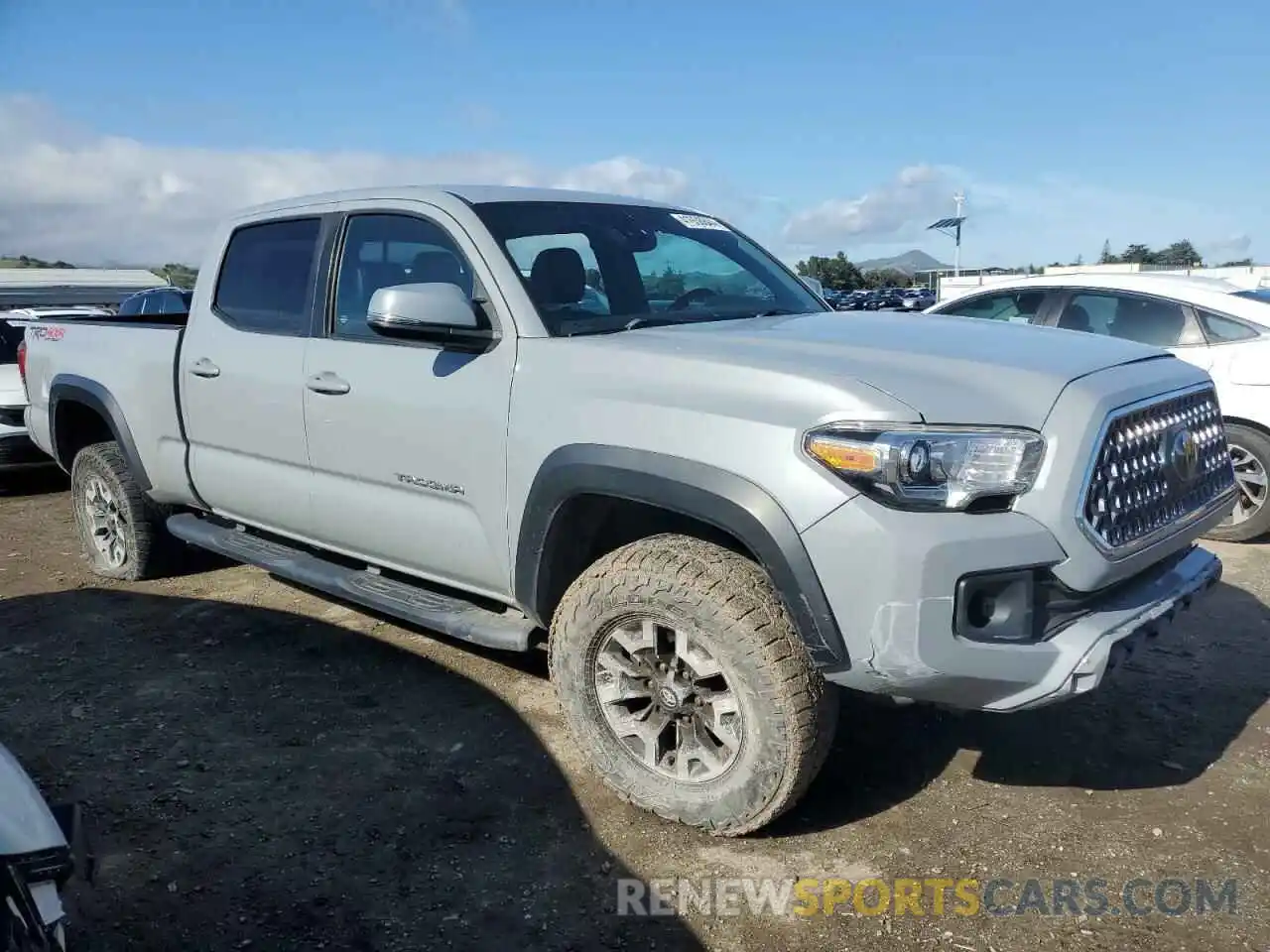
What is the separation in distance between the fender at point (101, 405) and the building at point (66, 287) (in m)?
6.14

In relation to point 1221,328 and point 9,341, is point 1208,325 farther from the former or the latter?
point 9,341

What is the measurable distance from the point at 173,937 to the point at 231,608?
2772 mm

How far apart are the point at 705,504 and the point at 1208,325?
202 inches

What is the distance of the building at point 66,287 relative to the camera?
11.4 meters

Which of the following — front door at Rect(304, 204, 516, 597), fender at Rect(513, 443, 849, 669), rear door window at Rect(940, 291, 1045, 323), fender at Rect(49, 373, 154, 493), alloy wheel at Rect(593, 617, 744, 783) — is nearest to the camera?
fender at Rect(513, 443, 849, 669)

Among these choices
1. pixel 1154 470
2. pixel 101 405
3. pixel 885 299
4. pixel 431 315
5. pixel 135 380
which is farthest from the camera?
pixel 885 299

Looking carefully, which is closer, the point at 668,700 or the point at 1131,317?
the point at 668,700

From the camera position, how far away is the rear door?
418cm

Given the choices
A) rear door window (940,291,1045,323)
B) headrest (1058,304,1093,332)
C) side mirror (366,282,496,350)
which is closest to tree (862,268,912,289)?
rear door window (940,291,1045,323)

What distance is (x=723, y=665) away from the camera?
2.87 meters

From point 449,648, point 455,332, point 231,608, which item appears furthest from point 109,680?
point 455,332

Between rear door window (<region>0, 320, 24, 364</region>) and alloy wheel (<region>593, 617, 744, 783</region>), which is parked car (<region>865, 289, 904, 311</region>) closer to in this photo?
rear door window (<region>0, 320, 24, 364</region>)

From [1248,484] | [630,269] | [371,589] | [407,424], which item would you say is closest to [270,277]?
[407,424]

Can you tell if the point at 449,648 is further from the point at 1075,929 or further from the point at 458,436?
the point at 1075,929
